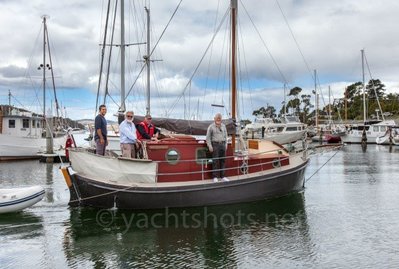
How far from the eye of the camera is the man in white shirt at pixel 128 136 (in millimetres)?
12570

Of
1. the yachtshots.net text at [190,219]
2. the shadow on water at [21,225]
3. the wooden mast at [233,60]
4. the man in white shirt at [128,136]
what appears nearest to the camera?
the shadow on water at [21,225]

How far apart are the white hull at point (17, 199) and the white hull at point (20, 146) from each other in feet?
67.8

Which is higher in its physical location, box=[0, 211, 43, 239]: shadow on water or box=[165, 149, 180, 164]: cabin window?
box=[165, 149, 180, 164]: cabin window

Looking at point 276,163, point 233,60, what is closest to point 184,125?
point 233,60

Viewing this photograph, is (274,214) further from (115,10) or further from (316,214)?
(115,10)

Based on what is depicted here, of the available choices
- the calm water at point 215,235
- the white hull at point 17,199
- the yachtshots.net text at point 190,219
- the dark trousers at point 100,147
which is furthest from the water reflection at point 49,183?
the yachtshots.net text at point 190,219

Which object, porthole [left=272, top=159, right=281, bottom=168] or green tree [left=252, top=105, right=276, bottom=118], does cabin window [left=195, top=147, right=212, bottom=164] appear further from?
green tree [left=252, top=105, right=276, bottom=118]

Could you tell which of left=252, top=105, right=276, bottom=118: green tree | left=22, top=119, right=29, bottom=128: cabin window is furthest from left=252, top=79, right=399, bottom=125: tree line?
left=22, top=119, right=29, bottom=128: cabin window

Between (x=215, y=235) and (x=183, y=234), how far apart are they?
73 cm

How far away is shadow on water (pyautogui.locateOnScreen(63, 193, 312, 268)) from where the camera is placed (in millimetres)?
8773

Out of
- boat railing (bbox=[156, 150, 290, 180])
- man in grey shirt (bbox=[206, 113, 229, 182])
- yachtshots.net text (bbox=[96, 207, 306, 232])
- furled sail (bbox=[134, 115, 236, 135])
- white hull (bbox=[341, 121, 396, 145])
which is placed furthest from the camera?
white hull (bbox=[341, 121, 396, 145])

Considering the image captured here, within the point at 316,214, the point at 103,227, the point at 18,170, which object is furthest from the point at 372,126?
the point at 103,227

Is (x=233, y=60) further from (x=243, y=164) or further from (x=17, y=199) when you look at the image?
(x=17, y=199)

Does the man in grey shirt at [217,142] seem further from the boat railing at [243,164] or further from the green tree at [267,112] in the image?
the green tree at [267,112]
